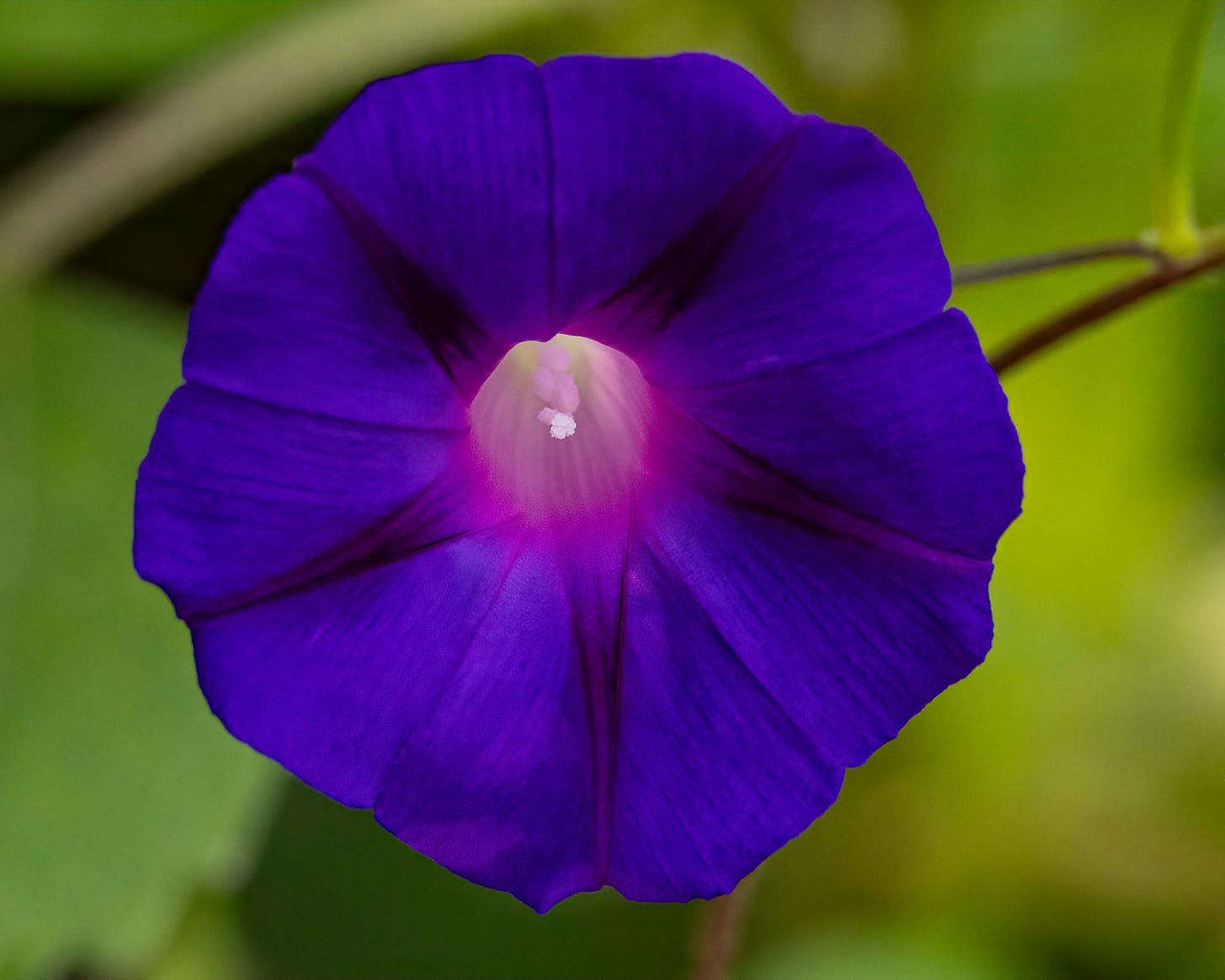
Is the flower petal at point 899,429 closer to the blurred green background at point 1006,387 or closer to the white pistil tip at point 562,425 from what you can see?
the white pistil tip at point 562,425

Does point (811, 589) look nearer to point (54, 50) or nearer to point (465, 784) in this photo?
point (465, 784)

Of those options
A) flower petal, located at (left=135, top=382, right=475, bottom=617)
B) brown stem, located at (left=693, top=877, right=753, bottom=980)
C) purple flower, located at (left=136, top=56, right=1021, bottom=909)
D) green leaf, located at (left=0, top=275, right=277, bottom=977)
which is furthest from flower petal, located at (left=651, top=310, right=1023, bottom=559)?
green leaf, located at (left=0, top=275, right=277, bottom=977)

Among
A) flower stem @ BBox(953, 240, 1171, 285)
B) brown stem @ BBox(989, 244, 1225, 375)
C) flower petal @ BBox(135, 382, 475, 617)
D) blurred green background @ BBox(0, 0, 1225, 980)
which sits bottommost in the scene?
blurred green background @ BBox(0, 0, 1225, 980)

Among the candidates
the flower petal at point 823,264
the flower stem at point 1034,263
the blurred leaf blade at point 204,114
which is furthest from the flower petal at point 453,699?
the blurred leaf blade at point 204,114

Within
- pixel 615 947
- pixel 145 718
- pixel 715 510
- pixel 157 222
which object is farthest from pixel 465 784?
pixel 157 222

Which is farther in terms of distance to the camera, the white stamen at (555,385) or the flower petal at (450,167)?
the white stamen at (555,385)

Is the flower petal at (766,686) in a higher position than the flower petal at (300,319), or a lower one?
lower

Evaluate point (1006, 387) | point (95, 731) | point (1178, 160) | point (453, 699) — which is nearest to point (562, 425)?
point (453, 699)

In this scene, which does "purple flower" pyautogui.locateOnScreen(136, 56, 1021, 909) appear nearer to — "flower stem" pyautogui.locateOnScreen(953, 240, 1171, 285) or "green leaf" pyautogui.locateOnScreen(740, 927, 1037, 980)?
"flower stem" pyautogui.locateOnScreen(953, 240, 1171, 285)

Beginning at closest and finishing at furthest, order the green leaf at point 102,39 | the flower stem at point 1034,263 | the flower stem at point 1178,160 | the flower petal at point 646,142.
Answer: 1. the flower petal at point 646,142
2. the flower stem at point 1034,263
3. the flower stem at point 1178,160
4. the green leaf at point 102,39
